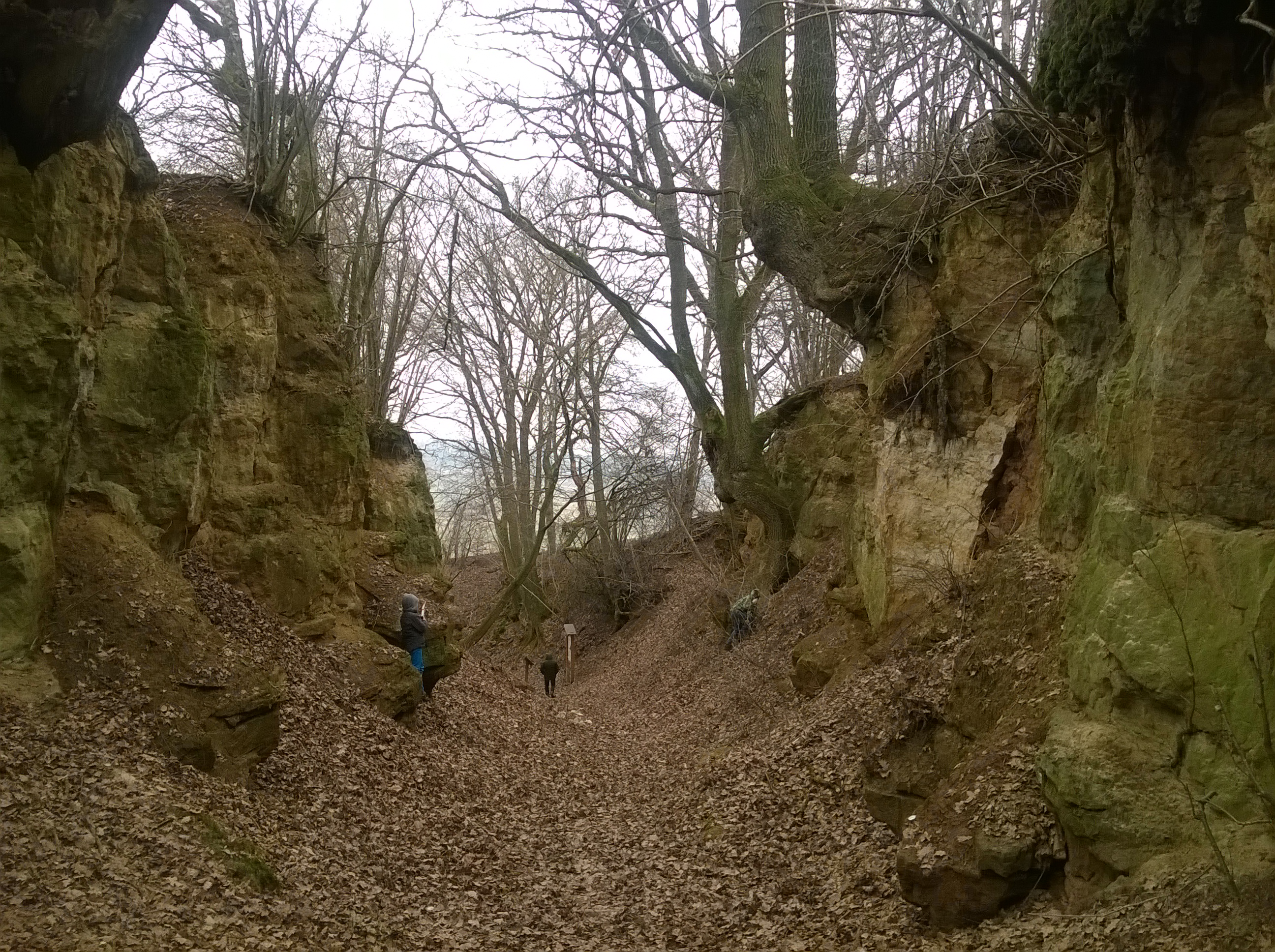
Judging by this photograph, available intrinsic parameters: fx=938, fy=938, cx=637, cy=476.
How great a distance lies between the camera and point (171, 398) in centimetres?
868

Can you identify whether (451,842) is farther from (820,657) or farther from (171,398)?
(820,657)

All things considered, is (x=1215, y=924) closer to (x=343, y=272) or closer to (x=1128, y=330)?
(x=1128, y=330)

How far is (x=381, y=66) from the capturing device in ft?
48.5

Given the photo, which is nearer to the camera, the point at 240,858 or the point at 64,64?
the point at 240,858

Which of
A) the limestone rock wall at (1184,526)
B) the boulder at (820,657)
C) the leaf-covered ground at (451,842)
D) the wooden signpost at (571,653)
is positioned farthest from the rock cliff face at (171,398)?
the wooden signpost at (571,653)

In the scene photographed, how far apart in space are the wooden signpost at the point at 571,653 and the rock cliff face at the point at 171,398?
22.9ft

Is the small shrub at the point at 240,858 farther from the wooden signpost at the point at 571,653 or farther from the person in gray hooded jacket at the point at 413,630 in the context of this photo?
the wooden signpost at the point at 571,653

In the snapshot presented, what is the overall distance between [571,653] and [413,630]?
9748 millimetres

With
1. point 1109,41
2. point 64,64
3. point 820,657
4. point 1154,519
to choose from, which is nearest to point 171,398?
point 64,64

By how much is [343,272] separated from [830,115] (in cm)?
778

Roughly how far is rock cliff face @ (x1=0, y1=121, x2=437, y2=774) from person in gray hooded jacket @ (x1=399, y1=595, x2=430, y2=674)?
0.44m

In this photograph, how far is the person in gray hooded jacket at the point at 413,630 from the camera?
12.0 meters

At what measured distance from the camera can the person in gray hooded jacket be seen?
1201 cm

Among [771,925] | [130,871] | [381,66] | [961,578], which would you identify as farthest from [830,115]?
[130,871]
